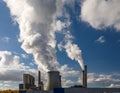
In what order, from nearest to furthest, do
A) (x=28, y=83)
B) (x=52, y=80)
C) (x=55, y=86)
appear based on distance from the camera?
(x=52, y=80)
(x=55, y=86)
(x=28, y=83)

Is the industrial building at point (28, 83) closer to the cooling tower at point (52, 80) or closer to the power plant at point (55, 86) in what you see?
the power plant at point (55, 86)

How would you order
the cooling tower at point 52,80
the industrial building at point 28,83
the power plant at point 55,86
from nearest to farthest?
the power plant at point 55,86 → the cooling tower at point 52,80 → the industrial building at point 28,83

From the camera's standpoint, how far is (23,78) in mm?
81062

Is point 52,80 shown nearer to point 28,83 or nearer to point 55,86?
point 55,86

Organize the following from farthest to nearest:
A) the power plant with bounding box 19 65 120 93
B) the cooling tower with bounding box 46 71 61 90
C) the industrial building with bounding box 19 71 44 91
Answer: the industrial building with bounding box 19 71 44 91 → the cooling tower with bounding box 46 71 61 90 → the power plant with bounding box 19 65 120 93

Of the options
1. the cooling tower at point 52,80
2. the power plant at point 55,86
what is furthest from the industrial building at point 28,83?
the cooling tower at point 52,80

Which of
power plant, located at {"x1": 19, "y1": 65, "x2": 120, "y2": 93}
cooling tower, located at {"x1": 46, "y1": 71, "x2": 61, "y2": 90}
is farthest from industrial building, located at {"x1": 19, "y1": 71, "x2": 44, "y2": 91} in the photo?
cooling tower, located at {"x1": 46, "y1": 71, "x2": 61, "y2": 90}

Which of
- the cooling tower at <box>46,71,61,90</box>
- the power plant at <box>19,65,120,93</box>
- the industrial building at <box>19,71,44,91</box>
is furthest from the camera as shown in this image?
the industrial building at <box>19,71,44,91</box>

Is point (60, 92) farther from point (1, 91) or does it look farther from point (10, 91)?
point (1, 91)

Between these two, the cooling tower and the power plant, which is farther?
the cooling tower

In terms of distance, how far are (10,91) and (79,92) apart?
25.7 metres

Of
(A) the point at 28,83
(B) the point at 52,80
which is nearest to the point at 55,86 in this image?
(B) the point at 52,80

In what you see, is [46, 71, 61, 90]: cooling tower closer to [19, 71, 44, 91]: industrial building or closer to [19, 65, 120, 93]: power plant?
[19, 65, 120, 93]: power plant

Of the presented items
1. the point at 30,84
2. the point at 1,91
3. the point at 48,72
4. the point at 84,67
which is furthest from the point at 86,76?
the point at 1,91
